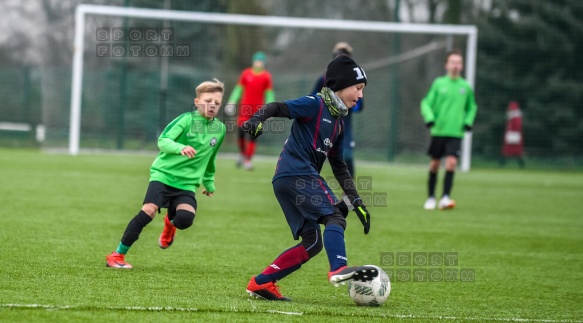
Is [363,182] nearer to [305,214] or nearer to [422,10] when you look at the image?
[305,214]

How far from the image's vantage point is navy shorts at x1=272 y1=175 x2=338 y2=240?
5.76 metres

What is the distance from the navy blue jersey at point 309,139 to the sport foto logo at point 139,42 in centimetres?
1754

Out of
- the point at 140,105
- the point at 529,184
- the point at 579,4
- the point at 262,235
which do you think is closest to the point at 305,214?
the point at 262,235

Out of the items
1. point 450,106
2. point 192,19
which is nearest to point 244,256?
point 450,106

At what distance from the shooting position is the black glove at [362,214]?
18.9 ft

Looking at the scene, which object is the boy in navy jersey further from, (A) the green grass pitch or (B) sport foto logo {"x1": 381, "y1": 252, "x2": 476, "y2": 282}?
(B) sport foto logo {"x1": 381, "y1": 252, "x2": 476, "y2": 282}

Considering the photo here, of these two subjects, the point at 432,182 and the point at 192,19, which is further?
the point at 192,19

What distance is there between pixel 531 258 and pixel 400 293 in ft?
9.18

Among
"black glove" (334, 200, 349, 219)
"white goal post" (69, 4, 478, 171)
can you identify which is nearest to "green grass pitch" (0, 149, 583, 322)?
"black glove" (334, 200, 349, 219)

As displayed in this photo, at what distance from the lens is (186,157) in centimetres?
713

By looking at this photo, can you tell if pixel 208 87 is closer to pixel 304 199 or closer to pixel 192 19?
pixel 304 199

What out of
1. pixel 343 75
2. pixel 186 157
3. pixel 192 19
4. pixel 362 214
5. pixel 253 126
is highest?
pixel 192 19

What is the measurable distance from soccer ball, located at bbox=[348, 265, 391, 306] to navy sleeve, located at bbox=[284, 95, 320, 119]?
108 centimetres

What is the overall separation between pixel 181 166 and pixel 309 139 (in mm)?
1590
